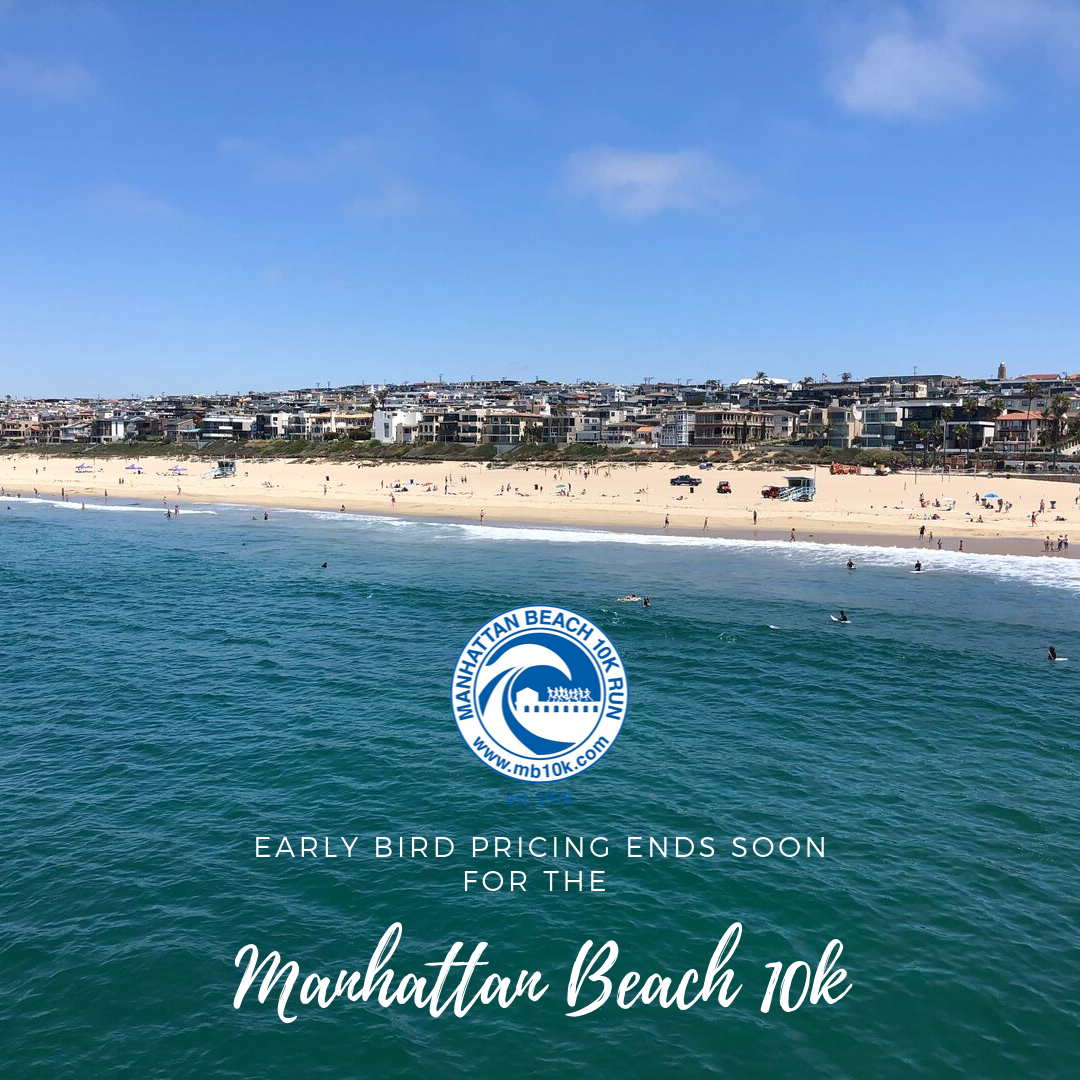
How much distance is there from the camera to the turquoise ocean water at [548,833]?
1462 centimetres

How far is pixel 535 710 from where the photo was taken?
22469 mm

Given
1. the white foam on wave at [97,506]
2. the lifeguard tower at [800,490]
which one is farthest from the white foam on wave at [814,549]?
the white foam on wave at [97,506]

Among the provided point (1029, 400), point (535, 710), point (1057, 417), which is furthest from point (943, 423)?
point (535, 710)

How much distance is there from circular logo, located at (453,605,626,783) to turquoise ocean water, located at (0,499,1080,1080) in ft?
2.69

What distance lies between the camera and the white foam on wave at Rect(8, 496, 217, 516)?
9675cm

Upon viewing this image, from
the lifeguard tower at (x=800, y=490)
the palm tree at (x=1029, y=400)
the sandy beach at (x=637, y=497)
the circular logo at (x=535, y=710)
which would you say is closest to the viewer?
the circular logo at (x=535, y=710)

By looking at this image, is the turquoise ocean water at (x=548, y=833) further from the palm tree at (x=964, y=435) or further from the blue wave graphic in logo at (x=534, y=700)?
the palm tree at (x=964, y=435)

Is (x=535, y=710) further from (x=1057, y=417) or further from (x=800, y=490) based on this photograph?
(x=1057, y=417)

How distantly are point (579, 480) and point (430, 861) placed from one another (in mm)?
93620

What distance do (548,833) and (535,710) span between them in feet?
10.3

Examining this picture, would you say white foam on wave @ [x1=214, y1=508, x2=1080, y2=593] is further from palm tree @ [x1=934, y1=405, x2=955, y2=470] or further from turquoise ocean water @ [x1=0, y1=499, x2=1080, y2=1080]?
palm tree @ [x1=934, y1=405, x2=955, y2=470]

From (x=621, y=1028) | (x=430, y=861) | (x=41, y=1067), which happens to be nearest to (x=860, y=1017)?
(x=621, y=1028)

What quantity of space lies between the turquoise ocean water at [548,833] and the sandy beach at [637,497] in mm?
29506

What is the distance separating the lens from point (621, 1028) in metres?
14.9
